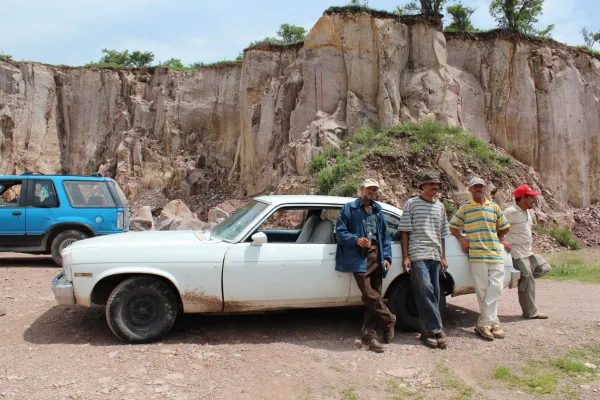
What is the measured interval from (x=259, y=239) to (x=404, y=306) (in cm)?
184

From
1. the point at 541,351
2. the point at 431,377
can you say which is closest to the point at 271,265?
the point at 431,377

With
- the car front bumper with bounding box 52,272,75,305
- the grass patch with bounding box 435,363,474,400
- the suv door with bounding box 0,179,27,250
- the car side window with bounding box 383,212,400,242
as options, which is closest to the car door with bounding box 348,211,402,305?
the car side window with bounding box 383,212,400,242

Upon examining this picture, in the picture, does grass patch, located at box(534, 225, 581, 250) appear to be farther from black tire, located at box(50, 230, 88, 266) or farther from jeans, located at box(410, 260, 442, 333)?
black tire, located at box(50, 230, 88, 266)

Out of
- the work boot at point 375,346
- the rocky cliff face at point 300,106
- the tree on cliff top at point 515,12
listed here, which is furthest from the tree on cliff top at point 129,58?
the work boot at point 375,346

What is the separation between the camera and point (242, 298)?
4918mm

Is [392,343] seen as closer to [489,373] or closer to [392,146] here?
[489,373]

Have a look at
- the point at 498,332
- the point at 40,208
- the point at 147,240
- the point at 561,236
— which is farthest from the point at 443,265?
the point at 561,236

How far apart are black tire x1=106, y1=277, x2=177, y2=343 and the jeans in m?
2.49

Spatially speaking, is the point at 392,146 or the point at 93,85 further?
the point at 93,85

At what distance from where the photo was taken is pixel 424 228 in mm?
5184

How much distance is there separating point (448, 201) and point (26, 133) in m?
20.9

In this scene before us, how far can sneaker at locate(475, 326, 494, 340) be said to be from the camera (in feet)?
17.0

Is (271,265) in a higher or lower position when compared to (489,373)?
higher

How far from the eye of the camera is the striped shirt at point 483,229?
541 centimetres
